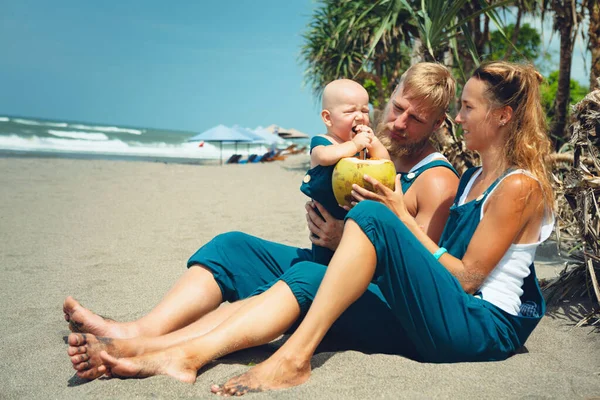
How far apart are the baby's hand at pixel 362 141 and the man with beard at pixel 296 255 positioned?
268 mm

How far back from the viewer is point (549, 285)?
3.05 metres

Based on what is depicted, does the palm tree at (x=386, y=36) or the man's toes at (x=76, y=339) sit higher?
the palm tree at (x=386, y=36)

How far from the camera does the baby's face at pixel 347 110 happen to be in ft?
8.63

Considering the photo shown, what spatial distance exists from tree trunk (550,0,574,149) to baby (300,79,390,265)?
6.15 m

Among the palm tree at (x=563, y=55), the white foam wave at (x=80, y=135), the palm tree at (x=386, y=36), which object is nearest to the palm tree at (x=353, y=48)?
the palm tree at (x=386, y=36)

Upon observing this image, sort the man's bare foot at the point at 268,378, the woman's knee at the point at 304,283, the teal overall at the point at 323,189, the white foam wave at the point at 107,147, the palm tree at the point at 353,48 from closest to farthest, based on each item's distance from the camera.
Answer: the man's bare foot at the point at 268,378
the woman's knee at the point at 304,283
the teal overall at the point at 323,189
the palm tree at the point at 353,48
the white foam wave at the point at 107,147

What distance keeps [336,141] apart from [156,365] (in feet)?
4.41

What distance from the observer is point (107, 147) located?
111ft

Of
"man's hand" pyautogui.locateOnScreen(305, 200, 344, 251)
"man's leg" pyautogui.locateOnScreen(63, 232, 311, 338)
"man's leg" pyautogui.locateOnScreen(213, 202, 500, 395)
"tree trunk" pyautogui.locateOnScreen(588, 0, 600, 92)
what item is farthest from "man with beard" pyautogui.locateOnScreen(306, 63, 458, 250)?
"tree trunk" pyautogui.locateOnScreen(588, 0, 600, 92)

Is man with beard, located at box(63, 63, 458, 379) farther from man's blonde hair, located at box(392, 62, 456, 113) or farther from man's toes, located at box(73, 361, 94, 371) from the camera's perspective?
man's toes, located at box(73, 361, 94, 371)

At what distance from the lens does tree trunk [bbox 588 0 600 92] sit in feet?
21.3

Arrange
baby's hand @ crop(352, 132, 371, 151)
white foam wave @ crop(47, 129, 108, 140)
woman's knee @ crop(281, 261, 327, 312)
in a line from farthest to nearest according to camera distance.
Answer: white foam wave @ crop(47, 129, 108, 140) < baby's hand @ crop(352, 132, 371, 151) < woman's knee @ crop(281, 261, 327, 312)

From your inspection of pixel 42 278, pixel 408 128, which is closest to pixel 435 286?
pixel 408 128

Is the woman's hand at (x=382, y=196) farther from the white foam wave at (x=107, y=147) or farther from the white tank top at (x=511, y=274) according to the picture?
the white foam wave at (x=107, y=147)
